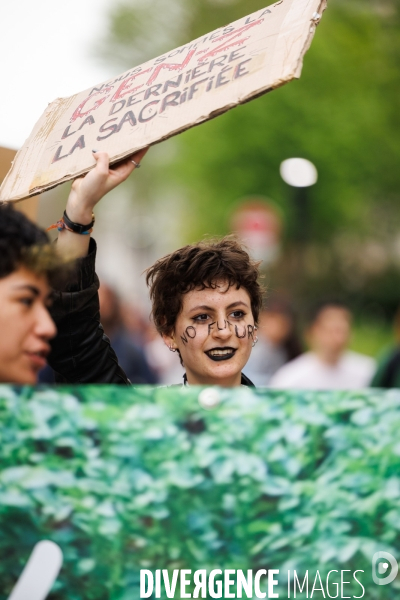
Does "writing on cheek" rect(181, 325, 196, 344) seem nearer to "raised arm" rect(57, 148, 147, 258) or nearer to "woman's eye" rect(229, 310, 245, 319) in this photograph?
"woman's eye" rect(229, 310, 245, 319)

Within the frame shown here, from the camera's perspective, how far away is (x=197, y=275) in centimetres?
263

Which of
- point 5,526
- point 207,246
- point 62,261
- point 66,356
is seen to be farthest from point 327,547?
point 207,246

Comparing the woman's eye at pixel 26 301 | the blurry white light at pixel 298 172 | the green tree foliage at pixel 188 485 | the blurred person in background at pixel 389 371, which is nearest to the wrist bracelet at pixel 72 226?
the woman's eye at pixel 26 301

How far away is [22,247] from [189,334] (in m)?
0.93

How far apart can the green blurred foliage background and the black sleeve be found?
13.2m

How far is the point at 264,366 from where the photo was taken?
703cm

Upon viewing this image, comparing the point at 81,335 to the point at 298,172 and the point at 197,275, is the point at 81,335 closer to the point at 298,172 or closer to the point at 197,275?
the point at 197,275

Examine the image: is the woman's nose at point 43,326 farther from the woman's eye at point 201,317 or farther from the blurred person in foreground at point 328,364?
the blurred person in foreground at point 328,364

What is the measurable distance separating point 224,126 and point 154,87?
1446cm

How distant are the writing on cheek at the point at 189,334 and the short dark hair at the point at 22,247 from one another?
2.72 ft

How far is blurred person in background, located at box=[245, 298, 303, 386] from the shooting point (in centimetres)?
701

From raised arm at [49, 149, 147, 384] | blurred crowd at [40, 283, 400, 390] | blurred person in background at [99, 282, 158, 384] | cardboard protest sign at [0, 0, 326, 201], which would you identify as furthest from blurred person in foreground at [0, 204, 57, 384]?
blurred person in background at [99, 282, 158, 384]

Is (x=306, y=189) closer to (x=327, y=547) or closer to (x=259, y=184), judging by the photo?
(x=259, y=184)

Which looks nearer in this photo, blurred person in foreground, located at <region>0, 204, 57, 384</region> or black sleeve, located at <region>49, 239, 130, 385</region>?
blurred person in foreground, located at <region>0, 204, 57, 384</region>
